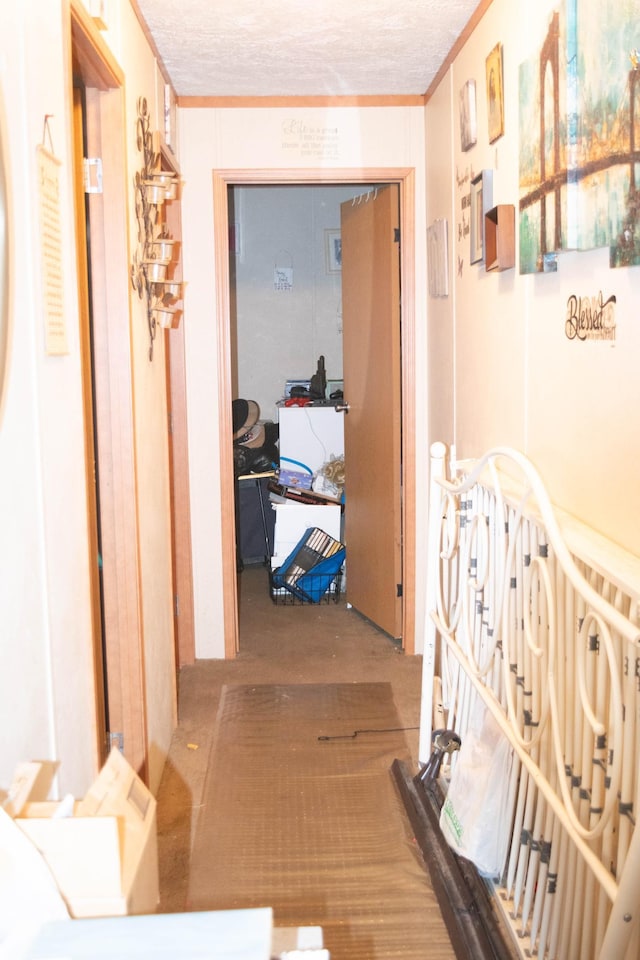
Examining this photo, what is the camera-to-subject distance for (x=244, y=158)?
4.00 m

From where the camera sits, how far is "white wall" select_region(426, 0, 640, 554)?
72.1 inches

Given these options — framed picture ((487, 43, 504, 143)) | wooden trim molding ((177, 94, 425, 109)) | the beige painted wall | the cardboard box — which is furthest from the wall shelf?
the cardboard box

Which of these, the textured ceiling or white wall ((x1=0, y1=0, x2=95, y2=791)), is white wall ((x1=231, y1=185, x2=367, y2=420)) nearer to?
the textured ceiling

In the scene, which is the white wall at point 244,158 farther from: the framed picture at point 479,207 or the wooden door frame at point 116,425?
the wooden door frame at point 116,425

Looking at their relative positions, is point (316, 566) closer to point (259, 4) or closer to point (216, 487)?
point (216, 487)

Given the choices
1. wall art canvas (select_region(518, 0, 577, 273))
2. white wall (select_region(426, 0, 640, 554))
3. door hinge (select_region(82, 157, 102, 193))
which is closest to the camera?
white wall (select_region(426, 0, 640, 554))

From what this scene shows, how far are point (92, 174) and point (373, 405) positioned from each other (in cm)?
219

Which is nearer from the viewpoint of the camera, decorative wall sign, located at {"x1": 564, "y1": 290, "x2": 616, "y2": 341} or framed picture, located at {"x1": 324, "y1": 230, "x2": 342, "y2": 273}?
decorative wall sign, located at {"x1": 564, "y1": 290, "x2": 616, "y2": 341}

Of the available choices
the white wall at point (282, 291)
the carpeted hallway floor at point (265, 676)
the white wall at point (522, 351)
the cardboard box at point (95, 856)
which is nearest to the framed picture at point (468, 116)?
the white wall at point (522, 351)

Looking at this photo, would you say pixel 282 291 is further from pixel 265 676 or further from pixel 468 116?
pixel 468 116

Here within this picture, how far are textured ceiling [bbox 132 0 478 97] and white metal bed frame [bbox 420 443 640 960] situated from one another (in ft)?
5.06

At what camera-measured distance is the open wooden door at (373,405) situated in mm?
4230

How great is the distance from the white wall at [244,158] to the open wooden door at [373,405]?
0.18 m

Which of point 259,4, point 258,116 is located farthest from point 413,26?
point 258,116
